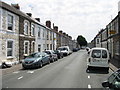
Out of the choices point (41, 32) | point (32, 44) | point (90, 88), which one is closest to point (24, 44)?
point (32, 44)

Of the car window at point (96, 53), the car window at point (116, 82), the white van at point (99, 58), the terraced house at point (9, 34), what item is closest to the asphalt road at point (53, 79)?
the white van at point (99, 58)

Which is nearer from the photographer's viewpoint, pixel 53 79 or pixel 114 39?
pixel 53 79

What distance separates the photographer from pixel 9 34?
1831cm

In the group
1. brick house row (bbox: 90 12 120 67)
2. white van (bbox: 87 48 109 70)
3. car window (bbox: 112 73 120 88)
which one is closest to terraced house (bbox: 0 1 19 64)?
white van (bbox: 87 48 109 70)

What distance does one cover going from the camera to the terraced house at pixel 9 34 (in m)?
16.9

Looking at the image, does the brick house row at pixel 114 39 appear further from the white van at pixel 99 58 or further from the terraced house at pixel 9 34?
the terraced house at pixel 9 34

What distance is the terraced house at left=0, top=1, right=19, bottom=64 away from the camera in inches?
664

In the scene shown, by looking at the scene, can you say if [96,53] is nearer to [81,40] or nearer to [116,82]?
[116,82]

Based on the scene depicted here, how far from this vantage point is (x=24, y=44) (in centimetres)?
2262

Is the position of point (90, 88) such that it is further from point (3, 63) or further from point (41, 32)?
point (41, 32)

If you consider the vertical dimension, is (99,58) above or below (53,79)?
above

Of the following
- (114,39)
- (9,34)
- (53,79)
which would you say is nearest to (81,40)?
(114,39)

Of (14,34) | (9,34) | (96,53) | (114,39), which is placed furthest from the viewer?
(114,39)

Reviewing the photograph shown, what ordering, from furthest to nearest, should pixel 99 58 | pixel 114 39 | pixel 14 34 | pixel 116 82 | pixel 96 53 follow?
pixel 114 39 → pixel 14 34 → pixel 96 53 → pixel 99 58 → pixel 116 82
